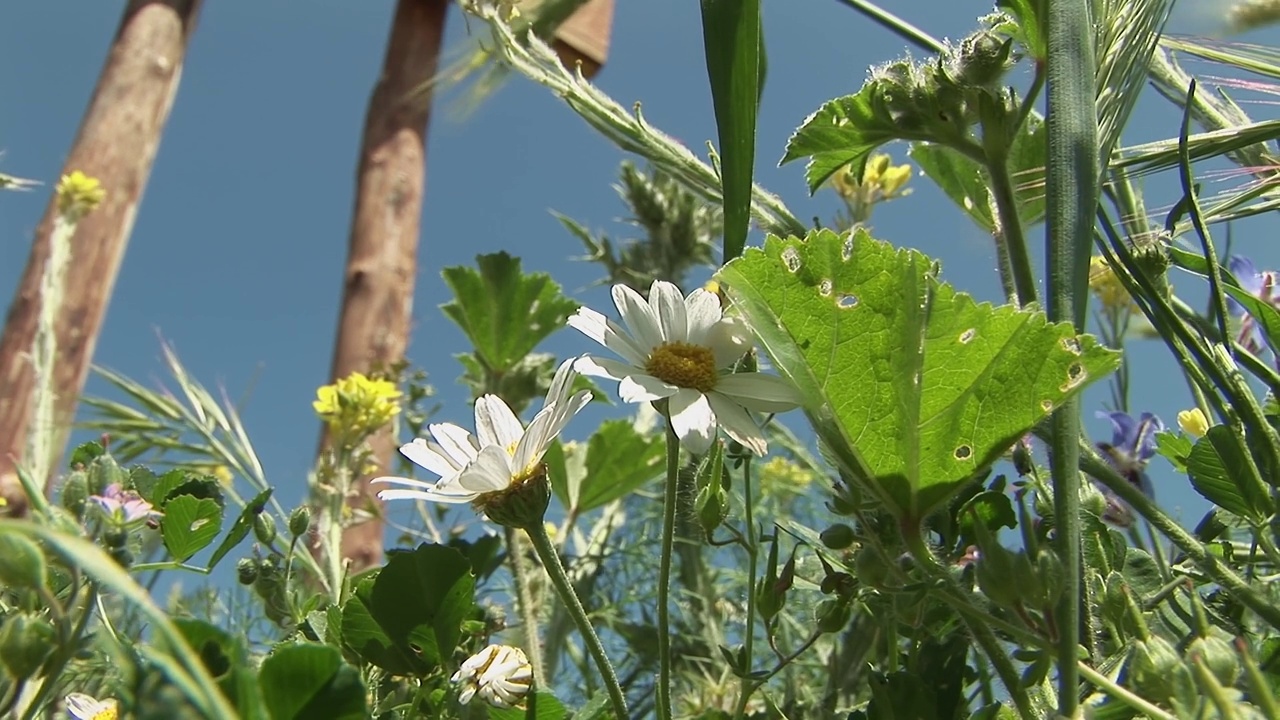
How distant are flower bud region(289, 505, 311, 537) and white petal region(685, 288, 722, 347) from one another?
20 centimetres

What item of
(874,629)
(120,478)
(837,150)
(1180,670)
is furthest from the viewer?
(874,629)

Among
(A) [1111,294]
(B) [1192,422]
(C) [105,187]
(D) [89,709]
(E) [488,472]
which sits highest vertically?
(C) [105,187]

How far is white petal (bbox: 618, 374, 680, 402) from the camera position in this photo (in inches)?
12.8

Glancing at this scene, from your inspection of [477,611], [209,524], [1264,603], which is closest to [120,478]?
[209,524]

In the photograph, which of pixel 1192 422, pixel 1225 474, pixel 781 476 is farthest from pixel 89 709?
pixel 781 476

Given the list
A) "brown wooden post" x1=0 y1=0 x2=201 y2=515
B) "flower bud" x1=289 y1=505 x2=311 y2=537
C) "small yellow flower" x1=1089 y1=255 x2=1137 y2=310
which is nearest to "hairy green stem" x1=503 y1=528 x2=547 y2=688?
"flower bud" x1=289 y1=505 x2=311 y2=537

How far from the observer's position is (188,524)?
366 mm

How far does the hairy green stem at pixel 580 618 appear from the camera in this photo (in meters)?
0.31

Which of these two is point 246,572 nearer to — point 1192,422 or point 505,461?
point 505,461

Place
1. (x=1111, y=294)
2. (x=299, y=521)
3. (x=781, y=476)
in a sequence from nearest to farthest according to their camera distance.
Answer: (x=299, y=521), (x=1111, y=294), (x=781, y=476)

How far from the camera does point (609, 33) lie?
214 centimetres

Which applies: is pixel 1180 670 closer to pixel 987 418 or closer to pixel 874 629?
pixel 987 418

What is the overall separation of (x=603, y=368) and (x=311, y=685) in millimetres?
140

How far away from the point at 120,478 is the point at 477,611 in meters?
0.16
